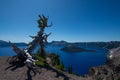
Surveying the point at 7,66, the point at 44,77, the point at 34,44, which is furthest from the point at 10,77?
the point at 34,44

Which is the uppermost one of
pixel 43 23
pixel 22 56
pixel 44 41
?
pixel 43 23

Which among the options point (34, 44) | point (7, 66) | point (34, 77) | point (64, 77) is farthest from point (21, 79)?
point (34, 44)

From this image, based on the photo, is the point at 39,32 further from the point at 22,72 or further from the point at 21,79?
the point at 21,79

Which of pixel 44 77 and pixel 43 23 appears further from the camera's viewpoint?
pixel 43 23

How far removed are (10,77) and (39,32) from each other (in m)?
13.7

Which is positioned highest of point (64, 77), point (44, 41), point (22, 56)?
point (44, 41)

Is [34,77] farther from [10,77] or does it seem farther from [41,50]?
[41,50]

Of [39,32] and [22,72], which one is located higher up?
[39,32]

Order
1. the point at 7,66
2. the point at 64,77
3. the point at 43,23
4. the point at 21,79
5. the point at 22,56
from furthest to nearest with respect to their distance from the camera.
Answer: the point at 43,23 < the point at 22,56 < the point at 7,66 < the point at 64,77 < the point at 21,79

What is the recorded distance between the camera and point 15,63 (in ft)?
83.2

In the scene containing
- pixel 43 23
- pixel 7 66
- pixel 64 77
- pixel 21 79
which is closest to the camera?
pixel 21 79

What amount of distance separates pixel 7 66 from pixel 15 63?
1424mm

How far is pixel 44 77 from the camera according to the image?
19.4 m

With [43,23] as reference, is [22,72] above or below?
below
